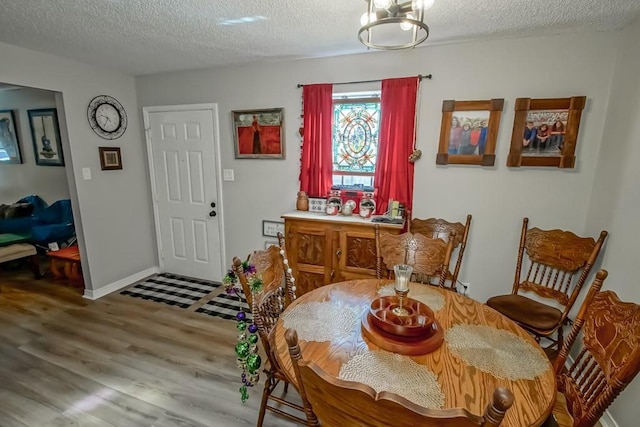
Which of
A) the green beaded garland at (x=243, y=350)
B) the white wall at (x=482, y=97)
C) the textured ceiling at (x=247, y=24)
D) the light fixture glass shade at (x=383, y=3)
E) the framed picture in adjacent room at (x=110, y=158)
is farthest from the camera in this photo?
the framed picture in adjacent room at (x=110, y=158)

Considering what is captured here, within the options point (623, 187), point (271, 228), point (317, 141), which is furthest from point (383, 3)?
point (271, 228)

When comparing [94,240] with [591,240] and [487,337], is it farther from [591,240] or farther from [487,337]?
[591,240]

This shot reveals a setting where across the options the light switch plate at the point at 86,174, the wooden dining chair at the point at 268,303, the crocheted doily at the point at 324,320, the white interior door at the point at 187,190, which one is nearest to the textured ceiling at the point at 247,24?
the white interior door at the point at 187,190

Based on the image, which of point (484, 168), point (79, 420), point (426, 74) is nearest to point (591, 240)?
point (484, 168)

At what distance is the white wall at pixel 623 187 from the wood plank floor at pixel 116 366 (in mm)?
788

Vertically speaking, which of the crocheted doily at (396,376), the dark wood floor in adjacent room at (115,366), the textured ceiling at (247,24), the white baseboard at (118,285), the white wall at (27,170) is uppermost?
the textured ceiling at (247,24)

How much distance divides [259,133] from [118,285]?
2460 millimetres

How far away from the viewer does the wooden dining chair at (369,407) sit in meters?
0.61

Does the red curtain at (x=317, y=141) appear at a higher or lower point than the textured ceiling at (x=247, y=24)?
lower

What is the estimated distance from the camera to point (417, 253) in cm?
210

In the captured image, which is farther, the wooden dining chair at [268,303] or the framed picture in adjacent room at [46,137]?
the framed picture in adjacent room at [46,137]

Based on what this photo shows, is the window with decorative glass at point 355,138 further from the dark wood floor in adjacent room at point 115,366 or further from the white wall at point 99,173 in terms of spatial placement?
the white wall at point 99,173

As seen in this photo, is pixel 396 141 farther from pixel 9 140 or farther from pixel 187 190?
pixel 9 140

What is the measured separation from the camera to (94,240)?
319cm
